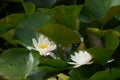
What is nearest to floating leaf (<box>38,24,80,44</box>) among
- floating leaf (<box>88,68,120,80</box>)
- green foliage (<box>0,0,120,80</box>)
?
green foliage (<box>0,0,120,80</box>)

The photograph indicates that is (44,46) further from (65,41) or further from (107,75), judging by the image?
(107,75)

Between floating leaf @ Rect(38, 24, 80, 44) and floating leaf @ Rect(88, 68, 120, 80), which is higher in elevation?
floating leaf @ Rect(38, 24, 80, 44)

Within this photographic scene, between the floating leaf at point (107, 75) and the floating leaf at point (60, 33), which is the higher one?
the floating leaf at point (60, 33)

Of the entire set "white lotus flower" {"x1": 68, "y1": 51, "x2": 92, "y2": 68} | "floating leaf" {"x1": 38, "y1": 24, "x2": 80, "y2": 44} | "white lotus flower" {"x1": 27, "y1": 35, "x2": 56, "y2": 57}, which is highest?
"floating leaf" {"x1": 38, "y1": 24, "x2": 80, "y2": 44}

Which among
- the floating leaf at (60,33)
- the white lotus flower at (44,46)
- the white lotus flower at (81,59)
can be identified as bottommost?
the white lotus flower at (44,46)

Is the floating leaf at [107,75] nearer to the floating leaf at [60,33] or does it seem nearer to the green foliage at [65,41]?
the green foliage at [65,41]

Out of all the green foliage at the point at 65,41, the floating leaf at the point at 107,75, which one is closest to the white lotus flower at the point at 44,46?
the green foliage at the point at 65,41

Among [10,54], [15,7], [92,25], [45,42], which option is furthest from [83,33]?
[15,7]

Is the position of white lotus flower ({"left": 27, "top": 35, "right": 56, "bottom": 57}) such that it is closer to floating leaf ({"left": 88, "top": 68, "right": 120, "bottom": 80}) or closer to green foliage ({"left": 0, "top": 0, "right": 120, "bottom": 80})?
green foliage ({"left": 0, "top": 0, "right": 120, "bottom": 80})

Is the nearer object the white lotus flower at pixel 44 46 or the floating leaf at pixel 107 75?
the floating leaf at pixel 107 75
